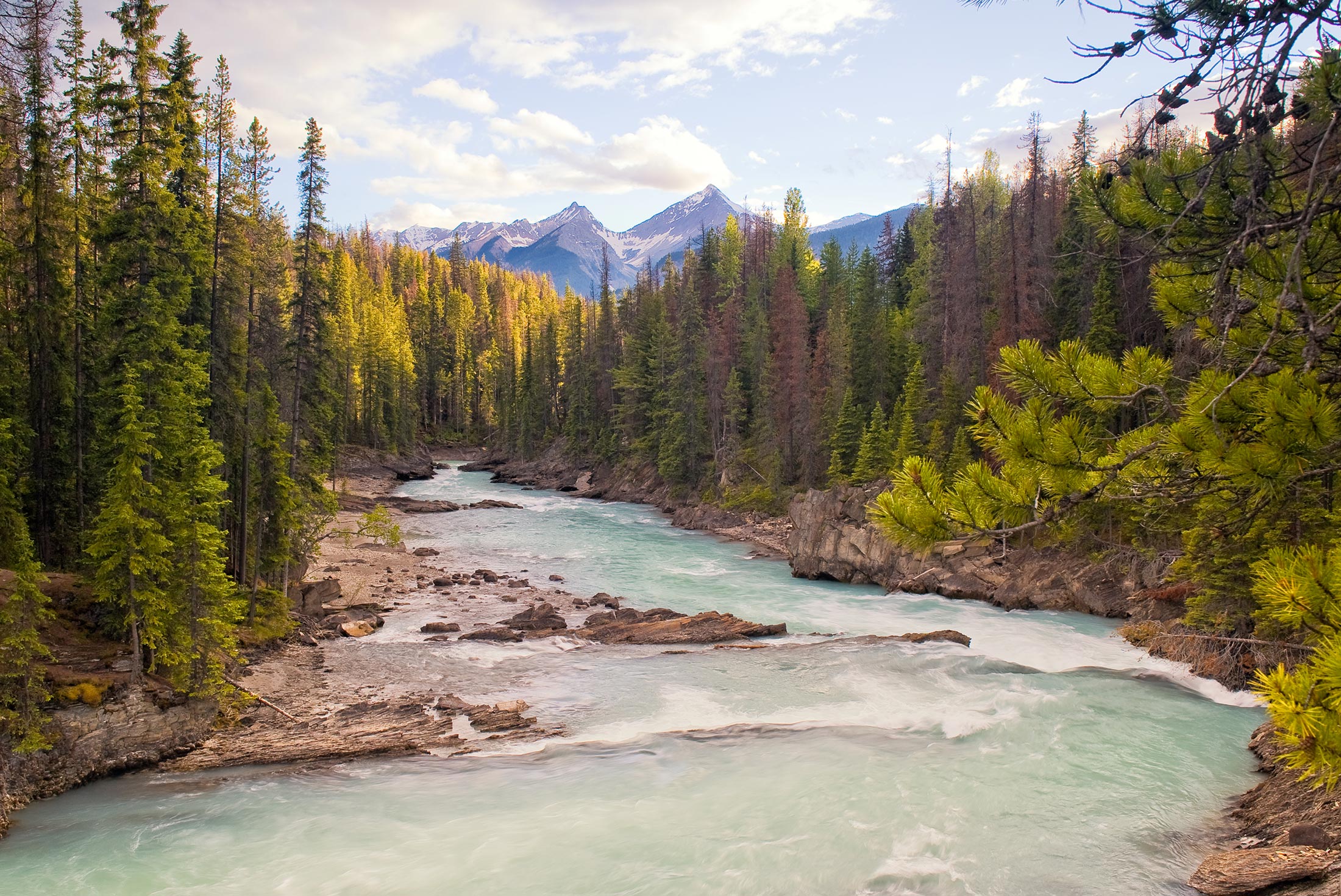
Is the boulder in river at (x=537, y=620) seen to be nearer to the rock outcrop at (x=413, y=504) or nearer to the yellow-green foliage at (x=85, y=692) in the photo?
the yellow-green foliage at (x=85, y=692)

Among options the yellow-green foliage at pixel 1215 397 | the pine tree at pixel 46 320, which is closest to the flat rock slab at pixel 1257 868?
the yellow-green foliage at pixel 1215 397

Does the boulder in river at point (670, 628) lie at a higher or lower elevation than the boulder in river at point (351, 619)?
lower

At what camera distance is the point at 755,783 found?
12867mm

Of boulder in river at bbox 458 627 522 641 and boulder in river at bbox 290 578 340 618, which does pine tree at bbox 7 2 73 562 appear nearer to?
boulder in river at bbox 290 578 340 618

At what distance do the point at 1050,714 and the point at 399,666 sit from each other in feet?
49.0

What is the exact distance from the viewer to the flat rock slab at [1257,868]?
8492 millimetres

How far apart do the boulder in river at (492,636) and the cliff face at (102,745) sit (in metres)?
7.24

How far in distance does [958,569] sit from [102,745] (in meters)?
24.3

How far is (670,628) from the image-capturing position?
21.6m

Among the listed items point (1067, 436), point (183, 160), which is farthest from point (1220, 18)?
point (183, 160)

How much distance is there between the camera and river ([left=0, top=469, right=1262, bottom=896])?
34.1 ft

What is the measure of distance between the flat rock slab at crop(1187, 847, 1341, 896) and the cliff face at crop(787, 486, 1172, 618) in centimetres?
952

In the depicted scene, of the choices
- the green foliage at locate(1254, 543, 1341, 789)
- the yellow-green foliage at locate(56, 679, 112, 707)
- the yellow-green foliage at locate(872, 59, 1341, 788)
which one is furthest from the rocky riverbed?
the green foliage at locate(1254, 543, 1341, 789)

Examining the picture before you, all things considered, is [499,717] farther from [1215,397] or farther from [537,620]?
[1215,397]
